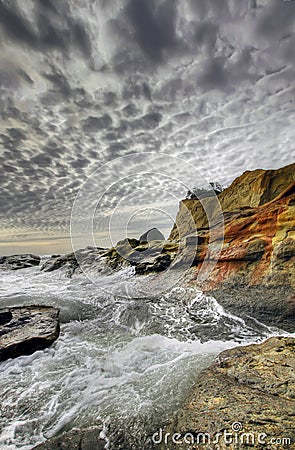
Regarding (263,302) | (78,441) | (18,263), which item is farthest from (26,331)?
(18,263)

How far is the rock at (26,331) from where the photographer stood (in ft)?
18.4

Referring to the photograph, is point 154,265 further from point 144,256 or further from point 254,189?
point 254,189

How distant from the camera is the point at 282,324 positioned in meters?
6.52

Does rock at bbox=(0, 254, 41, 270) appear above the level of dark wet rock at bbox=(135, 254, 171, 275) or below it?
below

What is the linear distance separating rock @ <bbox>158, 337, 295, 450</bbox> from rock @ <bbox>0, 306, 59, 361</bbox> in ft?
14.7

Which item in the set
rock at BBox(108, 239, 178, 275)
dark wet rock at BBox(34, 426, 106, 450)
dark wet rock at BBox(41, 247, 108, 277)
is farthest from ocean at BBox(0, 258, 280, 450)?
dark wet rock at BBox(41, 247, 108, 277)

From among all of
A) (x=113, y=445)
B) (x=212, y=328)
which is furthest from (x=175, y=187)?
(x=113, y=445)

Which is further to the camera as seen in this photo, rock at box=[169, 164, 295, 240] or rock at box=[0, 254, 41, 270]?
rock at box=[0, 254, 41, 270]

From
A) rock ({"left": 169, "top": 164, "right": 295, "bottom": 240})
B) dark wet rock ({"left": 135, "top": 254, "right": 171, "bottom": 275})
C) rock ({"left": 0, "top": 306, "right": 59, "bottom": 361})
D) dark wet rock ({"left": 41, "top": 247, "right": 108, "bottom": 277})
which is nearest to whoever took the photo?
rock ({"left": 0, "top": 306, "right": 59, "bottom": 361})

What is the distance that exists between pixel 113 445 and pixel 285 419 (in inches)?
93.7

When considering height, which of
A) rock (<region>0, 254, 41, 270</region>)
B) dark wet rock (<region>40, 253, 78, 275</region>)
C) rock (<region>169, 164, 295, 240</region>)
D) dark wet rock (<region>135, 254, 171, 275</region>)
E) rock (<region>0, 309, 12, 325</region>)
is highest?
rock (<region>169, 164, 295, 240</region>)

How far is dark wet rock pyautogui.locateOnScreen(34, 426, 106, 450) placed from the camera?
285 centimetres

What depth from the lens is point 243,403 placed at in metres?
3.11

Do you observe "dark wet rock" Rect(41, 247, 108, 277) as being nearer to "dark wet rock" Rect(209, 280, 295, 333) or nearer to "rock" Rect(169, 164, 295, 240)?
"rock" Rect(169, 164, 295, 240)
